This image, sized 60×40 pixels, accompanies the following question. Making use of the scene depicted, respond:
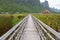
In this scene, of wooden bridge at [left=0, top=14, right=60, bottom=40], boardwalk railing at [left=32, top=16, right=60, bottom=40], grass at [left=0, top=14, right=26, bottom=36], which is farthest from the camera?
grass at [left=0, top=14, right=26, bottom=36]

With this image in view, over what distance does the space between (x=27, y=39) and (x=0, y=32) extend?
3.98 metres

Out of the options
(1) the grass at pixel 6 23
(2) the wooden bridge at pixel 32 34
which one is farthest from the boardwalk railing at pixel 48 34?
(1) the grass at pixel 6 23

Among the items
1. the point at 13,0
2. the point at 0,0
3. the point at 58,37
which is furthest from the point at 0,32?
the point at 13,0

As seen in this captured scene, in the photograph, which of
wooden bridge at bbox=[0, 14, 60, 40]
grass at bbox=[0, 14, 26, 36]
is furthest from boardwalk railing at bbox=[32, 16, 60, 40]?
grass at bbox=[0, 14, 26, 36]

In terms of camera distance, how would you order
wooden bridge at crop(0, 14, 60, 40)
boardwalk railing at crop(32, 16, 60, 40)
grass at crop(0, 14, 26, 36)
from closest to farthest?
boardwalk railing at crop(32, 16, 60, 40)
wooden bridge at crop(0, 14, 60, 40)
grass at crop(0, 14, 26, 36)

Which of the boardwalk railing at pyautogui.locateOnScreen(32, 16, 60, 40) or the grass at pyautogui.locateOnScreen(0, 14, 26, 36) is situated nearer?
the boardwalk railing at pyautogui.locateOnScreen(32, 16, 60, 40)

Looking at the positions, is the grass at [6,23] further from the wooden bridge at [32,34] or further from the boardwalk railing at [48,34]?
the boardwalk railing at [48,34]

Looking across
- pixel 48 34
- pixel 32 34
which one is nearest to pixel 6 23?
pixel 32 34

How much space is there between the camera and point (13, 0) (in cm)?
19425

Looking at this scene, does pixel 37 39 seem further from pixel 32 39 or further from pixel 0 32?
pixel 0 32

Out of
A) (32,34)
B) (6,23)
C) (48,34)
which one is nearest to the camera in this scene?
(48,34)

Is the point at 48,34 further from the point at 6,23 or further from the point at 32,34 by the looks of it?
the point at 6,23

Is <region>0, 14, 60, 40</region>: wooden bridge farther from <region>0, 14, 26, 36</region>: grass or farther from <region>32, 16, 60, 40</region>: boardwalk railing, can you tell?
<region>0, 14, 26, 36</region>: grass

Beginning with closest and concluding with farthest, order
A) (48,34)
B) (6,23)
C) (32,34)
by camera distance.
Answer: (48,34) → (32,34) → (6,23)
